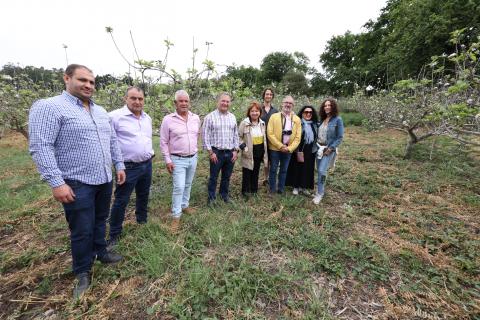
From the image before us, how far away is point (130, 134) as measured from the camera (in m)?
2.76

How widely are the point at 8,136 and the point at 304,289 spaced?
2019 centimetres

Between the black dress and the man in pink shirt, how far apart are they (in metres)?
2.19

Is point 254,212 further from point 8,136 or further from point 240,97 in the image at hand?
point 8,136

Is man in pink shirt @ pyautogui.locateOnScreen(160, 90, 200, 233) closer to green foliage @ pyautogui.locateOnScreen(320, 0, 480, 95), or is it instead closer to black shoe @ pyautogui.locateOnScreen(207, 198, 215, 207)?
black shoe @ pyautogui.locateOnScreen(207, 198, 215, 207)

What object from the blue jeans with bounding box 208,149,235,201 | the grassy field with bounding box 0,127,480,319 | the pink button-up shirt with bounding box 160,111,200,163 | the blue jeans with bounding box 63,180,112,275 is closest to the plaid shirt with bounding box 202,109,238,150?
the blue jeans with bounding box 208,149,235,201

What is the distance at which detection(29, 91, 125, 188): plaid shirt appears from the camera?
6.09 feet

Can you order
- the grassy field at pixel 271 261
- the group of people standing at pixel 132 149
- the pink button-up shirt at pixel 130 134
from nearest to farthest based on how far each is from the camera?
the group of people standing at pixel 132 149
the grassy field at pixel 271 261
the pink button-up shirt at pixel 130 134

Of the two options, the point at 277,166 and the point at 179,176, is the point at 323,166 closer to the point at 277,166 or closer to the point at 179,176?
the point at 277,166

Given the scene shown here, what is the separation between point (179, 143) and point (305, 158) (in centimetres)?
256

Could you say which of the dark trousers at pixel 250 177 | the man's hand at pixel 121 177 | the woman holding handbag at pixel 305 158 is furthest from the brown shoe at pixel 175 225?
the woman holding handbag at pixel 305 158

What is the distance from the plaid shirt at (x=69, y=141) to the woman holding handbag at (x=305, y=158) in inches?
129

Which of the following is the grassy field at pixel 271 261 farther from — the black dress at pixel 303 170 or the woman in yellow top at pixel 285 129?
the woman in yellow top at pixel 285 129

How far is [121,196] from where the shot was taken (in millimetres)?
2828

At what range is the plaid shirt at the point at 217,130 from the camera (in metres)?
3.61
